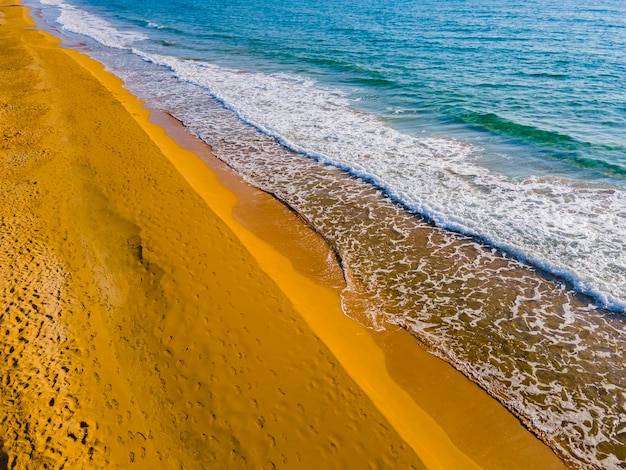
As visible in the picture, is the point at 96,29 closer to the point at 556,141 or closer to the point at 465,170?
the point at 465,170

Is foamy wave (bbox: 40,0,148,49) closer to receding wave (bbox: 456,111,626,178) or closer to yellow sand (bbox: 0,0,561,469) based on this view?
yellow sand (bbox: 0,0,561,469)

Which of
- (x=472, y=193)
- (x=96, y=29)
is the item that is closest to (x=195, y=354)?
(x=472, y=193)

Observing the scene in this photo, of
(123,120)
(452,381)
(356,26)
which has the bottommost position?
(452,381)

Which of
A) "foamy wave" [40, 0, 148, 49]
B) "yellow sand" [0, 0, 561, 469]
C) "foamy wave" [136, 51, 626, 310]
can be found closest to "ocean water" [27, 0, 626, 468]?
"foamy wave" [136, 51, 626, 310]

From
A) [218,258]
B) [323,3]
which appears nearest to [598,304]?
[218,258]

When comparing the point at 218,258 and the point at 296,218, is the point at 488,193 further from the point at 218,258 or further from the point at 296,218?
the point at 218,258

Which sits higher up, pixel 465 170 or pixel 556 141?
pixel 556 141
